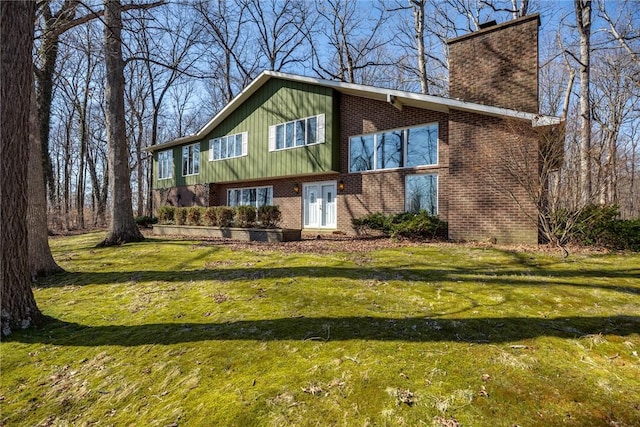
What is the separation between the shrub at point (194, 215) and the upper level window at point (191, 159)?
611cm

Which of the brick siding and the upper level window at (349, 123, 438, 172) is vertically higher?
the upper level window at (349, 123, 438, 172)

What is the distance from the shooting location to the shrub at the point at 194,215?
14.3m

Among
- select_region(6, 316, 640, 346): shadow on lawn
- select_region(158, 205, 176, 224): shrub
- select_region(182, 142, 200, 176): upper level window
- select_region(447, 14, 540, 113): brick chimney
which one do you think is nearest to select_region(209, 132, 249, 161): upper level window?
select_region(182, 142, 200, 176): upper level window

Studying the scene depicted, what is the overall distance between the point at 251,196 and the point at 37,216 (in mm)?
11080

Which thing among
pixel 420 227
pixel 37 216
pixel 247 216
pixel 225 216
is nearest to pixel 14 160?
pixel 37 216

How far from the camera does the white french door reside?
46.4 feet

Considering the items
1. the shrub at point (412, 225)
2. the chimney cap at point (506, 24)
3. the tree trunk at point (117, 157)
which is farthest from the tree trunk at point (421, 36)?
the tree trunk at point (117, 157)

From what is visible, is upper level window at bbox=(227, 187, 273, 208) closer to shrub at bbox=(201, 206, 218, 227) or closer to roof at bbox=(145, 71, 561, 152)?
shrub at bbox=(201, 206, 218, 227)

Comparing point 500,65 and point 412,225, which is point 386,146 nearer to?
point 412,225

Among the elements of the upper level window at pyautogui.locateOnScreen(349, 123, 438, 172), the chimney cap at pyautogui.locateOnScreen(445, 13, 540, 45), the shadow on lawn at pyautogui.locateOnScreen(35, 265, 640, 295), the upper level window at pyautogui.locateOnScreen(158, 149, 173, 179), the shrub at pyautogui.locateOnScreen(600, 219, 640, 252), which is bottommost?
the shadow on lawn at pyautogui.locateOnScreen(35, 265, 640, 295)

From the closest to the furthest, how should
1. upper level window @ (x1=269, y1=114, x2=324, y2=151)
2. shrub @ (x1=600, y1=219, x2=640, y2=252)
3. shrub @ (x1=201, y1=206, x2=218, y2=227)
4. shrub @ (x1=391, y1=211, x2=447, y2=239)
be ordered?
shrub @ (x1=600, y1=219, x2=640, y2=252) → shrub @ (x1=391, y1=211, x2=447, y2=239) → shrub @ (x1=201, y1=206, x2=218, y2=227) → upper level window @ (x1=269, y1=114, x2=324, y2=151)

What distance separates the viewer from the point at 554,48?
17.0 meters

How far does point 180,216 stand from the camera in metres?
15.1

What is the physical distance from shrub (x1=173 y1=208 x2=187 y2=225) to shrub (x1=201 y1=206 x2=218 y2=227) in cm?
155
